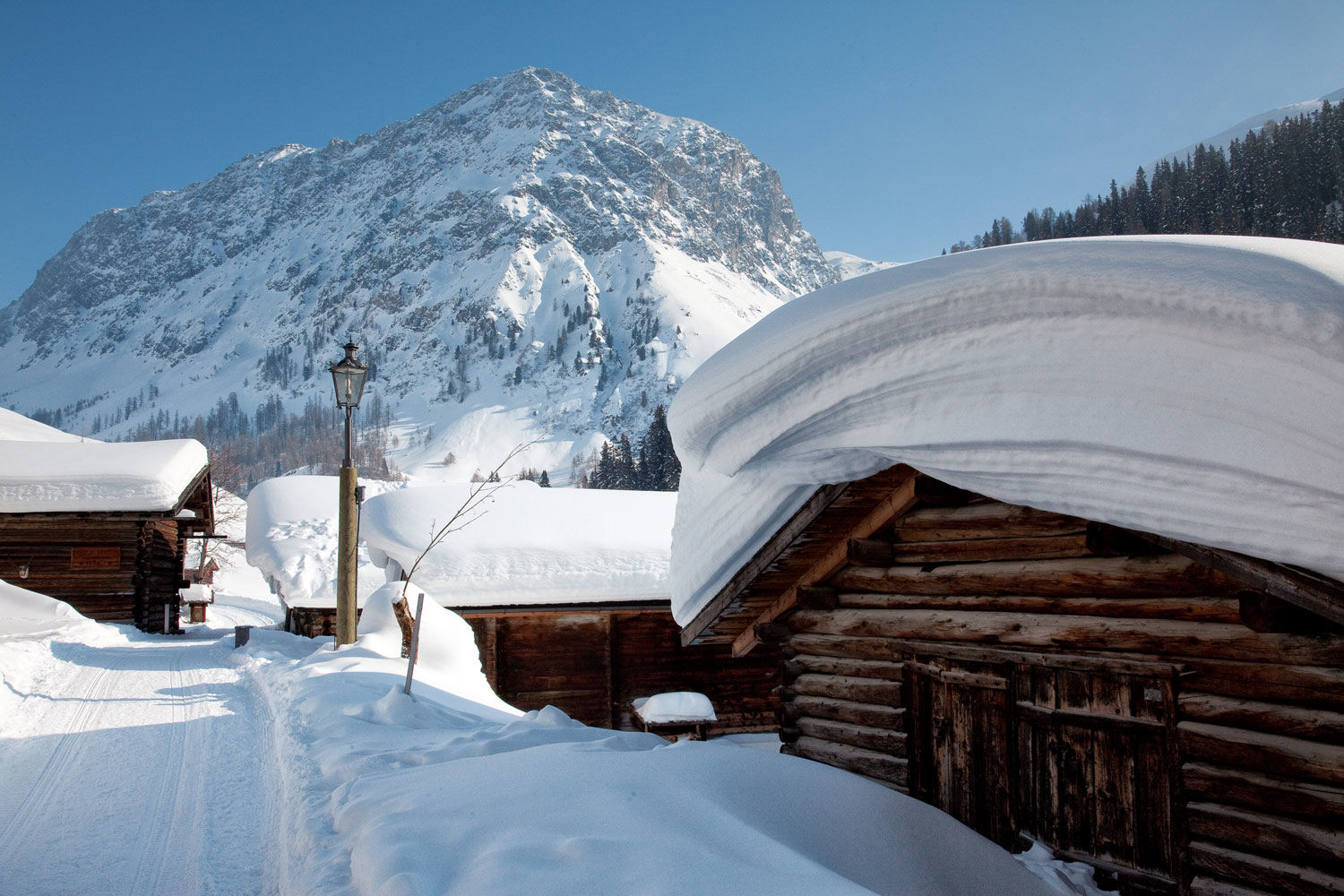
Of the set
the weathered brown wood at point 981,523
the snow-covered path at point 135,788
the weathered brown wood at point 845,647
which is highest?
the weathered brown wood at point 981,523

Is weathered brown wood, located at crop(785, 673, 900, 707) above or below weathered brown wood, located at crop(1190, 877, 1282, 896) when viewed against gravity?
above

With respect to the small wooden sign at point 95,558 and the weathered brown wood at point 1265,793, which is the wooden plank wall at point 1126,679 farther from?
the small wooden sign at point 95,558

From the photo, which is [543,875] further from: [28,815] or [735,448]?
[28,815]

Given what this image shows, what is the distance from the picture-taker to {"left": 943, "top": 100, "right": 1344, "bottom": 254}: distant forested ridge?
3000 centimetres

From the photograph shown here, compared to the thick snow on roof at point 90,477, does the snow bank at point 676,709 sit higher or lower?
lower

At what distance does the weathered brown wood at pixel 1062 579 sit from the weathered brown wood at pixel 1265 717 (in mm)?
472

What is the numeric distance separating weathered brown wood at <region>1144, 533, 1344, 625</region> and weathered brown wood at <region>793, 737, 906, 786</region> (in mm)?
2915

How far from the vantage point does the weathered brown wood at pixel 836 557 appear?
496 centimetres

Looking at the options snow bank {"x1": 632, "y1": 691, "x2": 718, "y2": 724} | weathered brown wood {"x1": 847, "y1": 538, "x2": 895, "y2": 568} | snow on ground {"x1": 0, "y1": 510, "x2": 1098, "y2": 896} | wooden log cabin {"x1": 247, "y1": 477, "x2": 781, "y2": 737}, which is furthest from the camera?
wooden log cabin {"x1": 247, "y1": 477, "x2": 781, "y2": 737}

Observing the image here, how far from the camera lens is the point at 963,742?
491 centimetres

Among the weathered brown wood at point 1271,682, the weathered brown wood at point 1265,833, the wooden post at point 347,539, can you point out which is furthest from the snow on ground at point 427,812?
the wooden post at point 347,539

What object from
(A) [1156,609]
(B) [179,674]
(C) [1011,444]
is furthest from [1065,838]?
(B) [179,674]

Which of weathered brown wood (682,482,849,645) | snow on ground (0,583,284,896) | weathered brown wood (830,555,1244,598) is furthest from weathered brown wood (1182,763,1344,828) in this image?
snow on ground (0,583,284,896)

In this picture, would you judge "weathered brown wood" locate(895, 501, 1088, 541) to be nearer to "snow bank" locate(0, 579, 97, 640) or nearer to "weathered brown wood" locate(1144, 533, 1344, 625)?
"weathered brown wood" locate(1144, 533, 1344, 625)
